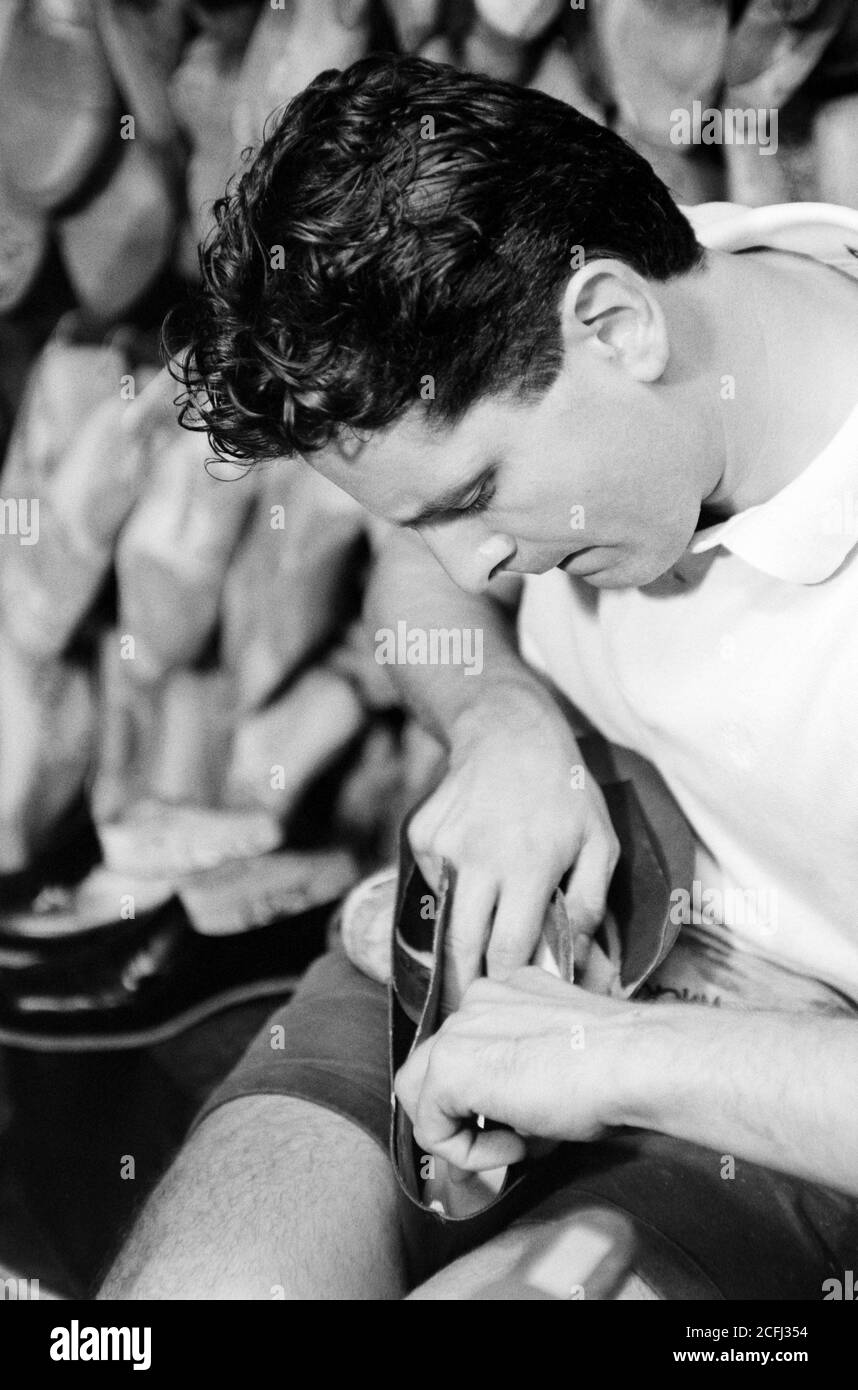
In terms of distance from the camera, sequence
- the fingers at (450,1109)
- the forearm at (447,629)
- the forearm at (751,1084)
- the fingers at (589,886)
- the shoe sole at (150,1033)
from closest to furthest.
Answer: the forearm at (751,1084) < the fingers at (450,1109) < the fingers at (589,886) < the forearm at (447,629) < the shoe sole at (150,1033)

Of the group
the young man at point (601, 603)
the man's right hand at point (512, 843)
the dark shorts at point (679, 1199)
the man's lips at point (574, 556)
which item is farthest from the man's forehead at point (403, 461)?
the dark shorts at point (679, 1199)

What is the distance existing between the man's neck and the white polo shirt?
21mm

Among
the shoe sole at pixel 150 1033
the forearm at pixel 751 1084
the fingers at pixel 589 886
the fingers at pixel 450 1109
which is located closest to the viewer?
the forearm at pixel 751 1084

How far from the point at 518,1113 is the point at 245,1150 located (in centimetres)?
27

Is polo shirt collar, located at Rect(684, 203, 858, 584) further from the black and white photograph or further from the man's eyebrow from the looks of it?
the man's eyebrow

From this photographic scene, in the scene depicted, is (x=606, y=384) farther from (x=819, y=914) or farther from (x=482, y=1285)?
(x=482, y=1285)

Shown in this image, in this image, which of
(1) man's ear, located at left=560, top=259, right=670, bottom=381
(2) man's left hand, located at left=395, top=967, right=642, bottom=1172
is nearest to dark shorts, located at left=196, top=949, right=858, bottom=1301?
(2) man's left hand, located at left=395, top=967, right=642, bottom=1172

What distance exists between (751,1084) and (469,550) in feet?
1.23

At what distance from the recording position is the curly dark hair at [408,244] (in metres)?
0.67

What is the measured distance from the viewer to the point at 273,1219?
0.82m

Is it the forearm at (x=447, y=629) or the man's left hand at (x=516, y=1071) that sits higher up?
the forearm at (x=447, y=629)

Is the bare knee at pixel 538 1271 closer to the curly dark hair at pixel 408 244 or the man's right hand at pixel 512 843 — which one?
the man's right hand at pixel 512 843

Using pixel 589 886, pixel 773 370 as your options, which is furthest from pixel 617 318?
pixel 589 886
